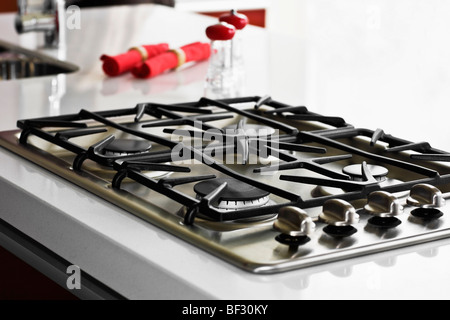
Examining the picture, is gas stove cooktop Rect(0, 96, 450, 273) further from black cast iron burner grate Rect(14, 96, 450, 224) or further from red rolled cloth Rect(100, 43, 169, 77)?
red rolled cloth Rect(100, 43, 169, 77)

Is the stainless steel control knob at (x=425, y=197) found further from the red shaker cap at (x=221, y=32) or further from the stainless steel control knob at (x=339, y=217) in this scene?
the red shaker cap at (x=221, y=32)

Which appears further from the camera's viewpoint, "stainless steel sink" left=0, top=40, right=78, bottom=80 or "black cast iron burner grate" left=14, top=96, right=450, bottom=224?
"stainless steel sink" left=0, top=40, right=78, bottom=80

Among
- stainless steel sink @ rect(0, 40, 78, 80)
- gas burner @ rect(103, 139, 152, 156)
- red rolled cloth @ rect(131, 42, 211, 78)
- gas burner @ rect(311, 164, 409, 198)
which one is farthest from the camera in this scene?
stainless steel sink @ rect(0, 40, 78, 80)

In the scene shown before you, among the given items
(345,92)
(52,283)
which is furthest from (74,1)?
(52,283)

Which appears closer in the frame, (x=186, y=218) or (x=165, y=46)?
(x=186, y=218)

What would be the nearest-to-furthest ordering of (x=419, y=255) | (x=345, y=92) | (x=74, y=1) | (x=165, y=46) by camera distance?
(x=419, y=255), (x=345, y=92), (x=165, y=46), (x=74, y=1)

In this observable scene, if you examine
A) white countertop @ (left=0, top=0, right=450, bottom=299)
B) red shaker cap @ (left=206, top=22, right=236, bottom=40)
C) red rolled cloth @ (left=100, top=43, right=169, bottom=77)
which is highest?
red shaker cap @ (left=206, top=22, right=236, bottom=40)

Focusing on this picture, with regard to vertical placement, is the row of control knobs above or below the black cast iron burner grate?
below

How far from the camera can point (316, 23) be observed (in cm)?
465

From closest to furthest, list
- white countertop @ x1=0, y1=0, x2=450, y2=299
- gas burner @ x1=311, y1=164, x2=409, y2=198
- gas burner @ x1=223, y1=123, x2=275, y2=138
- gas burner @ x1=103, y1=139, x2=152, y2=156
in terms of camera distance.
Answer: white countertop @ x1=0, y1=0, x2=450, y2=299 < gas burner @ x1=311, y1=164, x2=409, y2=198 < gas burner @ x1=103, y1=139, x2=152, y2=156 < gas burner @ x1=223, y1=123, x2=275, y2=138

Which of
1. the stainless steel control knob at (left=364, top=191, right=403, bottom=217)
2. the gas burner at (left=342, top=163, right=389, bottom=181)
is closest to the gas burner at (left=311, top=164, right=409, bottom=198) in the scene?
the gas burner at (left=342, top=163, right=389, bottom=181)

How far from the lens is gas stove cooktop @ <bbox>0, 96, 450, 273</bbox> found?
33.1 inches

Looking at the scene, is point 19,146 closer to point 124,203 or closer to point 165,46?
point 124,203
